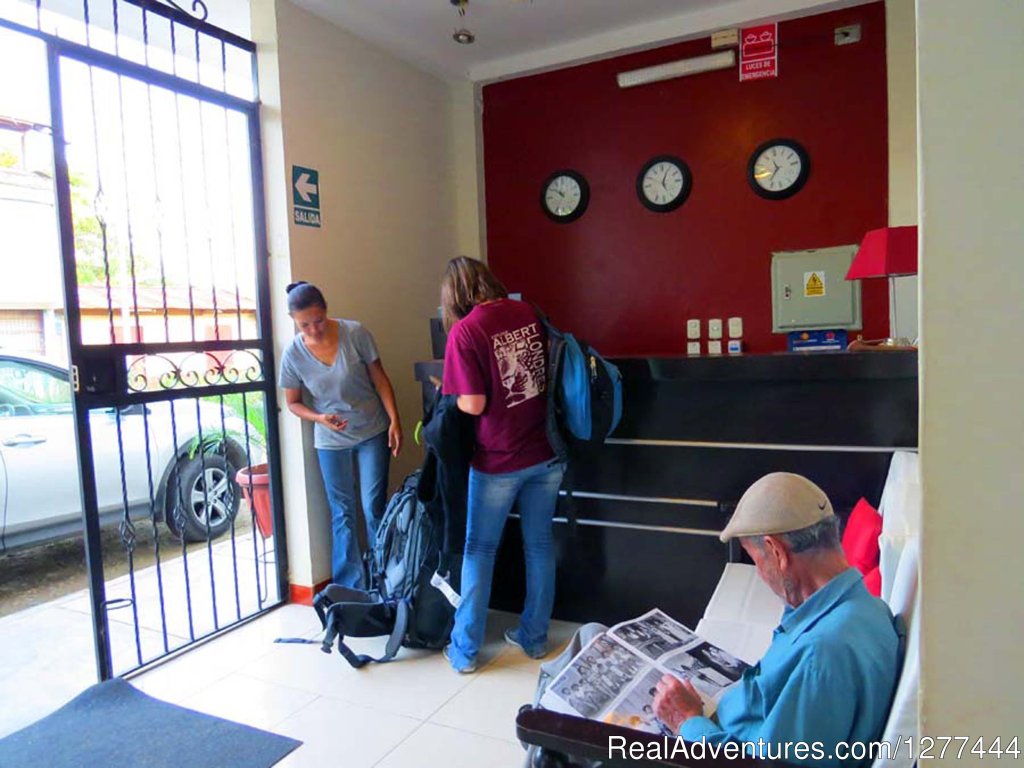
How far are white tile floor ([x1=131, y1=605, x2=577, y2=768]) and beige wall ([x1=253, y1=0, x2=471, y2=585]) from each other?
1.94 feet

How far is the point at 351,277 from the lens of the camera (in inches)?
137

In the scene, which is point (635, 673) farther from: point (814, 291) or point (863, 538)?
point (814, 291)

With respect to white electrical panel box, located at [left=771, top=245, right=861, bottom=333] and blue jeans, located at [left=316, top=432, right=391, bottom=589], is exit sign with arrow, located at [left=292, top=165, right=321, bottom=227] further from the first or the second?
white electrical panel box, located at [left=771, top=245, right=861, bottom=333]

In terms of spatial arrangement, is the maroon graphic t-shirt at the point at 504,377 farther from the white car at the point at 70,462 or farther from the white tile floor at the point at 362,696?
the white car at the point at 70,462

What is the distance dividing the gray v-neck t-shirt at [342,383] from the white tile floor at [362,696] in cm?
89

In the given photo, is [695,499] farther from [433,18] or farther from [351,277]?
[433,18]

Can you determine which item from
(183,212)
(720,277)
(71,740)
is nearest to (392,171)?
(183,212)

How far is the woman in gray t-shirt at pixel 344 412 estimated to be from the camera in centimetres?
303

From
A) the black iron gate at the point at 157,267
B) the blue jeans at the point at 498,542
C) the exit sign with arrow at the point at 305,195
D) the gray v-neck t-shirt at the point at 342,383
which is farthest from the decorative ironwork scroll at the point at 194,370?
the blue jeans at the point at 498,542

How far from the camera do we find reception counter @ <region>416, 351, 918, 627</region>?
7.70 feet

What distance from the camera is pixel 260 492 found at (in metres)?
3.40

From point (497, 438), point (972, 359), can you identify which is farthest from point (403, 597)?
point (972, 359)

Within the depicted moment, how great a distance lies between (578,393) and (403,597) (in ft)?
3.62

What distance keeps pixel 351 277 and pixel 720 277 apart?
2.09 metres
